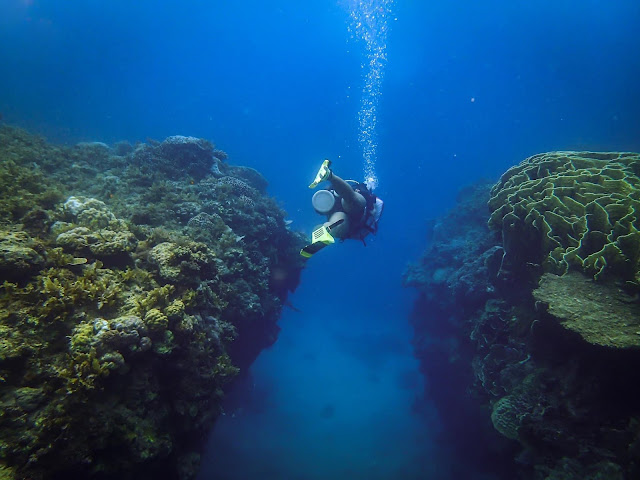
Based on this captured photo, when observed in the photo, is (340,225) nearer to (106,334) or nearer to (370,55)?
(106,334)

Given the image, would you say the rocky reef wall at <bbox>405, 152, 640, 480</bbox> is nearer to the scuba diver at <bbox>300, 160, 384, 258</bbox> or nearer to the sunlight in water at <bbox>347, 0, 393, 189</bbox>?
the scuba diver at <bbox>300, 160, 384, 258</bbox>

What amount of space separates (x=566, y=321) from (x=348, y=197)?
15.6 ft

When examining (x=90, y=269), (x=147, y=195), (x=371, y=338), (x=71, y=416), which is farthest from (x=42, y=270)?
(x=371, y=338)

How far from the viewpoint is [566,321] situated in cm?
493

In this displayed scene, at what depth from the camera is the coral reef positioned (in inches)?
119

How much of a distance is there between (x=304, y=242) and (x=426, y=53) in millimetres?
66693

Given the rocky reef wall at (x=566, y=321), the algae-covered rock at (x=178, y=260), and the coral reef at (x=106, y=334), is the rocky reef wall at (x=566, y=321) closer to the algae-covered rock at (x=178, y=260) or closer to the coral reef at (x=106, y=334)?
the coral reef at (x=106, y=334)

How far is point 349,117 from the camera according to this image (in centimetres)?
8069

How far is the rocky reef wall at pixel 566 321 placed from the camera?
4.88 meters

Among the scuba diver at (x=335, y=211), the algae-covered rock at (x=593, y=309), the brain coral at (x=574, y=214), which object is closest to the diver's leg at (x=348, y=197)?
the scuba diver at (x=335, y=211)

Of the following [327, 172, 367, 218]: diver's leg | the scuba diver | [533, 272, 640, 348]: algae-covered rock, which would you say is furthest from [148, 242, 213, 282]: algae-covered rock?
[533, 272, 640, 348]: algae-covered rock

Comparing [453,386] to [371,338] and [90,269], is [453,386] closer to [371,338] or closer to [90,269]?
[90,269]

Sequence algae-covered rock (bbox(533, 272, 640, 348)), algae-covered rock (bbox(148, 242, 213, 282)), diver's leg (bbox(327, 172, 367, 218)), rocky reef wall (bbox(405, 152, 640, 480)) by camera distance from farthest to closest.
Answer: diver's leg (bbox(327, 172, 367, 218))
algae-covered rock (bbox(148, 242, 213, 282))
rocky reef wall (bbox(405, 152, 640, 480))
algae-covered rock (bbox(533, 272, 640, 348))

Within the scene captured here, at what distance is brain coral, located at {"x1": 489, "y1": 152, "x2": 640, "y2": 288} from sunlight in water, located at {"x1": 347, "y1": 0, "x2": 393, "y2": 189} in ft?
99.2
